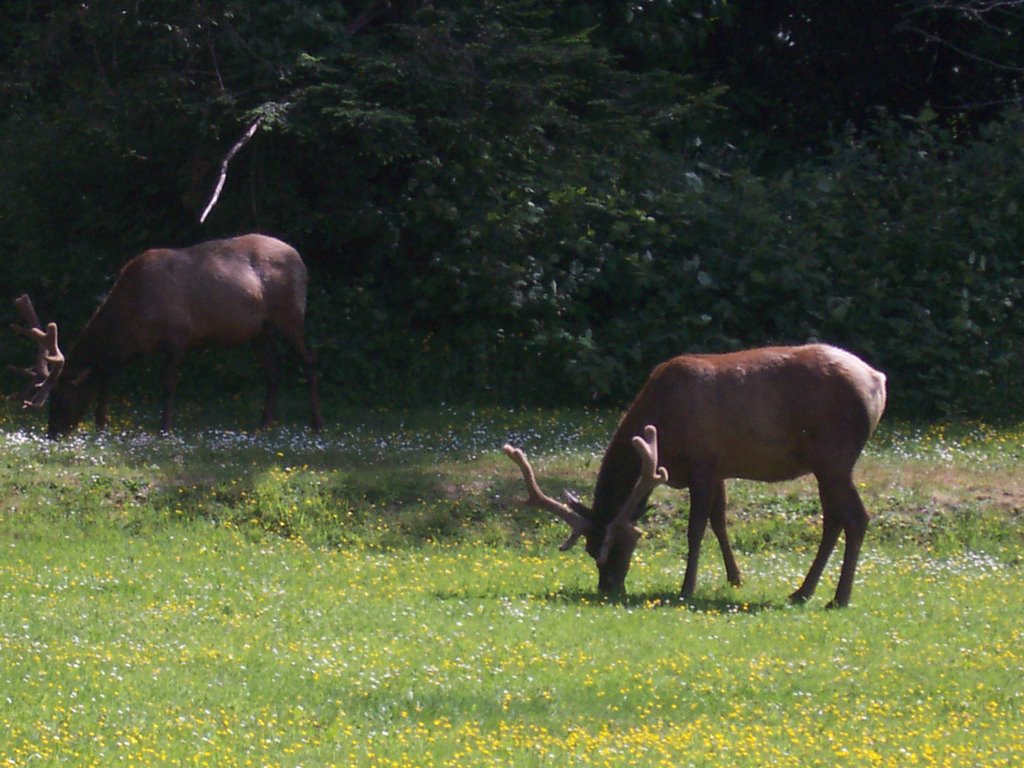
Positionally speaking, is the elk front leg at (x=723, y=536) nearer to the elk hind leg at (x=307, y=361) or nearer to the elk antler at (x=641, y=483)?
the elk antler at (x=641, y=483)

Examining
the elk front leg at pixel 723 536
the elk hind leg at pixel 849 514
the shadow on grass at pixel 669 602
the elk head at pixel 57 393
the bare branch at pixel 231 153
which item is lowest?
the elk head at pixel 57 393

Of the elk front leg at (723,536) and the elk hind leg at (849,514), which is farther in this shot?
the elk front leg at (723,536)

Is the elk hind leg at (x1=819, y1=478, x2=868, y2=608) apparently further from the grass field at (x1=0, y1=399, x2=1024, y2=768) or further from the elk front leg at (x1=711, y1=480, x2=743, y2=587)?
the elk front leg at (x1=711, y1=480, x2=743, y2=587)

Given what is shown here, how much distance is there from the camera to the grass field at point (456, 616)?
314 inches

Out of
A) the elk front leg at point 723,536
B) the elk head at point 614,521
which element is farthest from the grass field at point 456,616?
the elk head at point 614,521

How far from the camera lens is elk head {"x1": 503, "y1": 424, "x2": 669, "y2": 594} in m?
11.5

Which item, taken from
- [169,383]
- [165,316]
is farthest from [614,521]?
[165,316]

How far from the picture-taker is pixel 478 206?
21.1 metres

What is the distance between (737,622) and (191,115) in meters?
12.0

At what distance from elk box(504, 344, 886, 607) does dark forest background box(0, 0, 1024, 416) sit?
8.54 meters

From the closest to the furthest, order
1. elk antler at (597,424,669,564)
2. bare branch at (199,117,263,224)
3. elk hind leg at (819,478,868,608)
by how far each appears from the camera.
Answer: elk antler at (597,424,669,564)
elk hind leg at (819,478,868,608)
bare branch at (199,117,263,224)

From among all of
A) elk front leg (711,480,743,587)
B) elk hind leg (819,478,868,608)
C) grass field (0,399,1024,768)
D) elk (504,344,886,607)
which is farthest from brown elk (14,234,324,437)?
elk hind leg (819,478,868,608)

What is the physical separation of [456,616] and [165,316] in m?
8.38

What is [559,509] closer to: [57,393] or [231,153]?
[57,393]
